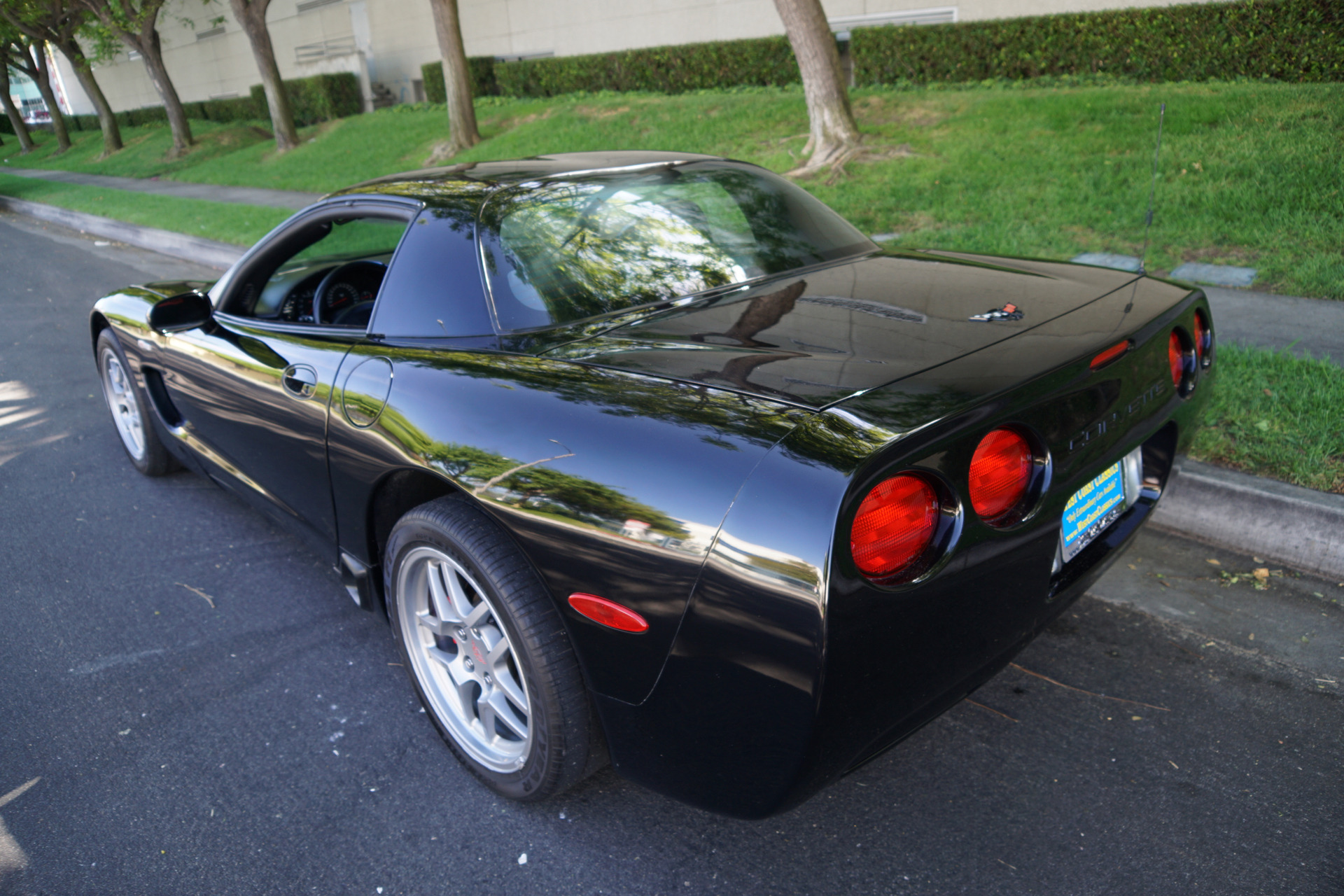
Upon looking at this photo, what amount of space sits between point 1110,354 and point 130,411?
4384 mm

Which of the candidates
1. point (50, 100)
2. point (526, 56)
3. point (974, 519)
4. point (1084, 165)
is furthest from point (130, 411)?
point (50, 100)

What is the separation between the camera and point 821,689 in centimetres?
157

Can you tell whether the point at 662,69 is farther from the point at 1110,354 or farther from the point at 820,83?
the point at 1110,354

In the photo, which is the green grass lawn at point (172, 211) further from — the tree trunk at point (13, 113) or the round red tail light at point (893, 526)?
the tree trunk at point (13, 113)

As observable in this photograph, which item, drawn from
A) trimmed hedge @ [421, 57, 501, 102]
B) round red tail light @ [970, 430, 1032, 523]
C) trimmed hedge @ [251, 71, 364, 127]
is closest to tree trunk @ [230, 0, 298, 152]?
trimmed hedge @ [421, 57, 501, 102]

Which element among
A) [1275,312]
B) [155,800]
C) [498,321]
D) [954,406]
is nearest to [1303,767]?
[954,406]

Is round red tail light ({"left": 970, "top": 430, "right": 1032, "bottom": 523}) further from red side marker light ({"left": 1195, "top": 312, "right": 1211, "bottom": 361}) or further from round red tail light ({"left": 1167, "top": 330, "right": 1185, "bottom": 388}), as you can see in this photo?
red side marker light ({"left": 1195, "top": 312, "right": 1211, "bottom": 361})

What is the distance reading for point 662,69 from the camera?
16.9 meters

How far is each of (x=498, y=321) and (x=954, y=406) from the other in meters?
1.24

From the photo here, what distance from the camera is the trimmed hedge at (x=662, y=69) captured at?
1525cm

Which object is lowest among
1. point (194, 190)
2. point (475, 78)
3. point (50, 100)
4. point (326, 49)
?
point (194, 190)

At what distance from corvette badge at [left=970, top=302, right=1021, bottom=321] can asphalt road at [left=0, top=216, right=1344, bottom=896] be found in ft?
3.50

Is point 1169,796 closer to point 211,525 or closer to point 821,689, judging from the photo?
point 821,689

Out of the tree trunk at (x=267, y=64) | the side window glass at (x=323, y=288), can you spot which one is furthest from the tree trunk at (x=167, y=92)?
the side window glass at (x=323, y=288)
